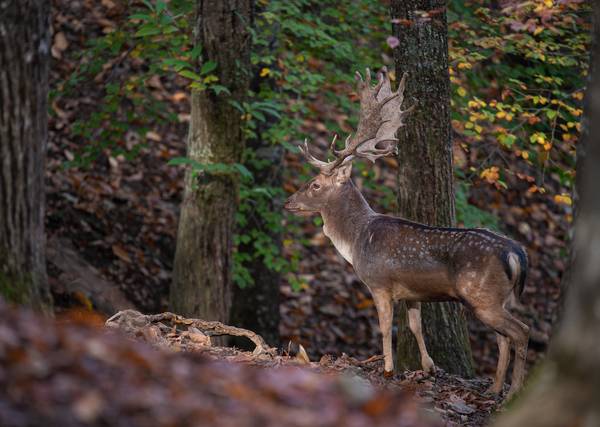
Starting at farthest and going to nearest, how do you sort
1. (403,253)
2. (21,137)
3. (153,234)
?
(153,234) < (403,253) < (21,137)

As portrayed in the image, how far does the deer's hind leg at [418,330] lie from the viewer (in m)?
7.90

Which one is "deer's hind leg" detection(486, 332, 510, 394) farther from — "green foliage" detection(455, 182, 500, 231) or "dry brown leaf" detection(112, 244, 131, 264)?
"dry brown leaf" detection(112, 244, 131, 264)

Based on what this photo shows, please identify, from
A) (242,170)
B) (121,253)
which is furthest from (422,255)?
→ (121,253)

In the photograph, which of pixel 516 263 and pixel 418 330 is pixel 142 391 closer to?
pixel 516 263

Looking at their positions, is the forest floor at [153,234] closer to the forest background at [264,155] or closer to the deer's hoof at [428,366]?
the forest background at [264,155]

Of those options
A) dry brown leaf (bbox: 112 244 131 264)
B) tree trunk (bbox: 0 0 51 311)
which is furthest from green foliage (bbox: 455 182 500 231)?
tree trunk (bbox: 0 0 51 311)

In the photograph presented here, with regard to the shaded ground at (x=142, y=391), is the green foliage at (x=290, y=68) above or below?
above

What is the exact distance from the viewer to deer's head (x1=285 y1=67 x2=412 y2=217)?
28.0ft

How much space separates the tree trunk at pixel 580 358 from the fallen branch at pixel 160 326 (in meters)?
3.40

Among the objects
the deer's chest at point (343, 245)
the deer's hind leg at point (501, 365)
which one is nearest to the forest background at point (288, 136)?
the deer's chest at point (343, 245)

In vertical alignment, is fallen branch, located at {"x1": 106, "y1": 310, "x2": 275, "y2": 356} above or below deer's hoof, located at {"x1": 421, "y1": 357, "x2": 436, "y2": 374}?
above

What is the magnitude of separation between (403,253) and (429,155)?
4.33 feet

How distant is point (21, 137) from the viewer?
549 cm

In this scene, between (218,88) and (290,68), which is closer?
(218,88)
